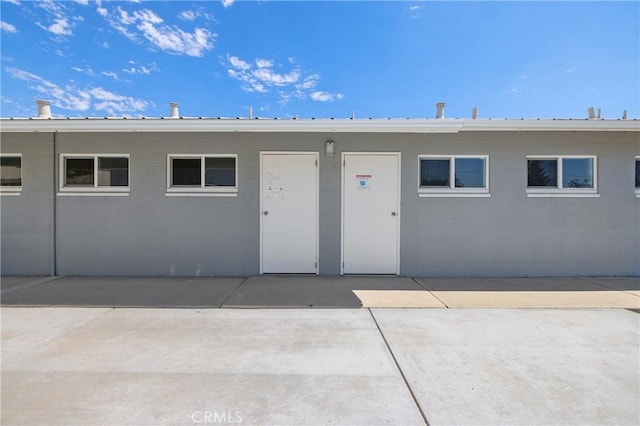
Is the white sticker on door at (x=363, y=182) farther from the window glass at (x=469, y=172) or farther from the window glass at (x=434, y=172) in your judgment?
the window glass at (x=469, y=172)

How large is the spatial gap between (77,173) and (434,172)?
7.39 m

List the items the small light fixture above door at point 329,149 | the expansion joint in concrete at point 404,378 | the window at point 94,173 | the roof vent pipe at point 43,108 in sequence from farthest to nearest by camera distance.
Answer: the roof vent pipe at point 43,108, the window at point 94,173, the small light fixture above door at point 329,149, the expansion joint in concrete at point 404,378

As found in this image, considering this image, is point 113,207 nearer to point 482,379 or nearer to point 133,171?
point 133,171

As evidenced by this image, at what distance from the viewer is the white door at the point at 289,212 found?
6.60 metres

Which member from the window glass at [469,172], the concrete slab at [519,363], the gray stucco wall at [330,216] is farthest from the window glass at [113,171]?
the window glass at [469,172]

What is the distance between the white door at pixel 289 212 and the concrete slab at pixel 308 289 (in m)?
0.37

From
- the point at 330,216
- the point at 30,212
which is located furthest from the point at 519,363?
the point at 30,212

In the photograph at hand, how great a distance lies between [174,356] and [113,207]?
4634 millimetres

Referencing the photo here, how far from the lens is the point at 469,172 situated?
6.62 metres

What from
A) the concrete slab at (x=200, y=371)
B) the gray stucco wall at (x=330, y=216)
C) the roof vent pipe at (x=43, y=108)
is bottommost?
the concrete slab at (x=200, y=371)

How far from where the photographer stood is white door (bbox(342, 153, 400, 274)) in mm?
6590

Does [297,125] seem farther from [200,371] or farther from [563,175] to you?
[563,175]

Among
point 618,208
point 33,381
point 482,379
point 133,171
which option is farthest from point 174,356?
point 618,208

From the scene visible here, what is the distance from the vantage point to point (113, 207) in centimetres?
663
